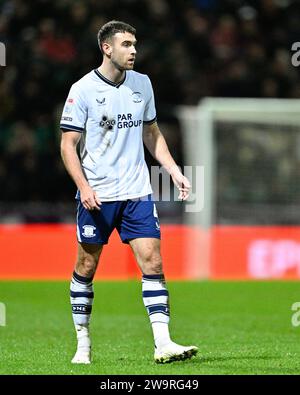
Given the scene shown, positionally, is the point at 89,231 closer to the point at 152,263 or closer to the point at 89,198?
the point at 89,198

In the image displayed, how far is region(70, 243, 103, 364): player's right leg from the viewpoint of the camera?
7.68 metres

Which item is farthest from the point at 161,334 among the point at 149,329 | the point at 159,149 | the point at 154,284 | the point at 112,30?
the point at 149,329

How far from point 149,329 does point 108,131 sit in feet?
11.8

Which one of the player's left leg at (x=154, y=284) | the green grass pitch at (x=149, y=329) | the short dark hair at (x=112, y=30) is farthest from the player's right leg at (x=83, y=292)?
the short dark hair at (x=112, y=30)

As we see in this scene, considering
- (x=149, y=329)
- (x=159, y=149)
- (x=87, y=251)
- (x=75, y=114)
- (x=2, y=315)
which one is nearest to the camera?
(x=75, y=114)

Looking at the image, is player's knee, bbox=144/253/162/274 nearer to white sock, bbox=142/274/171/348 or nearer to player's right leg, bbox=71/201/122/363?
white sock, bbox=142/274/171/348

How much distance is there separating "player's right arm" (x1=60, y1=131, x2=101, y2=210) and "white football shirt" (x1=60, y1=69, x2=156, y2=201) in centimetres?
7

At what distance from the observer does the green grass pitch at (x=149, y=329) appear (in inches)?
292

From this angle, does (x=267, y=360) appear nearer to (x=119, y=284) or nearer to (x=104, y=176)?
(x=104, y=176)

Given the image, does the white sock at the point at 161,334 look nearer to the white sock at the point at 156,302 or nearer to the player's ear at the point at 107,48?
the white sock at the point at 156,302

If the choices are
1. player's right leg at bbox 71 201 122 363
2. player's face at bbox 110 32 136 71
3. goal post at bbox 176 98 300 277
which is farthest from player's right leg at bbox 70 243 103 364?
goal post at bbox 176 98 300 277

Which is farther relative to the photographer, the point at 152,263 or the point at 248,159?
the point at 248,159

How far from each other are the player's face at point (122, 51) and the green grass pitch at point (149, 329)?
211cm

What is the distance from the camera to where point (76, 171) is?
24.5ft
